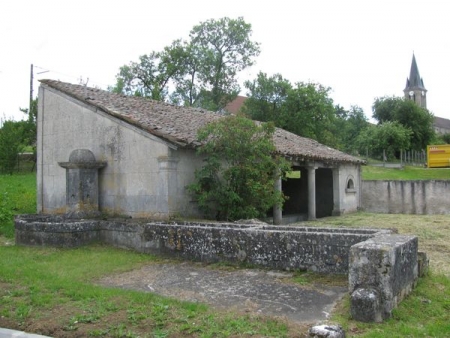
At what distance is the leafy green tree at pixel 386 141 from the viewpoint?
3678 cm

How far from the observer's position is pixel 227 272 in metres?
7.45

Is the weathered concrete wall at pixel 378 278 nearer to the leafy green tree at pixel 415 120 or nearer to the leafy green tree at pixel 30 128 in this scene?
the leafy green tree at pixel 30 128

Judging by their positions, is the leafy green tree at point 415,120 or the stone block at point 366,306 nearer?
the stone block at point 366,306

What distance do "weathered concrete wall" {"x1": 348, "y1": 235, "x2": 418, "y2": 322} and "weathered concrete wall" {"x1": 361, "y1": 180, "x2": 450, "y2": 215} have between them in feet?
55.7

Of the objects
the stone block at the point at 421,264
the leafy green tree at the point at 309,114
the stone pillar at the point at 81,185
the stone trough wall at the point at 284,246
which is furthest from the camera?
the leafy green tree at the point at 309,114

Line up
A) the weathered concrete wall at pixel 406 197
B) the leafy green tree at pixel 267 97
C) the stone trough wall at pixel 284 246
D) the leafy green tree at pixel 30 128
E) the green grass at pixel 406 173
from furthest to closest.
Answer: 1. the leafy green tree at pixel 267 97
2. the green grass at pixel 406 173
3. the leafy green tree at pixel 30 128
4. the weathered concrete wall at pixel 406 197
5. the stone trough wall at pixel 284 246

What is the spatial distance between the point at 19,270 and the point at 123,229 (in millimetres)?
2660

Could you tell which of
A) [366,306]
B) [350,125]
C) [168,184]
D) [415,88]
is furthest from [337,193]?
[415,88]

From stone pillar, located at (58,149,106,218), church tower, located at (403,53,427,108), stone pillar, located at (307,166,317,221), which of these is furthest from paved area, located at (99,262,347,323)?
church tower, located at (403,53,427,108)

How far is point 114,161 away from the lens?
39.8ft

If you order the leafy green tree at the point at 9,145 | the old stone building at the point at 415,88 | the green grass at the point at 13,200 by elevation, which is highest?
the old stone building at the point at 415,88

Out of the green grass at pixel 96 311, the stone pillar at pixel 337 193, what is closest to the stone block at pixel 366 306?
the green grass at pixel 96 311

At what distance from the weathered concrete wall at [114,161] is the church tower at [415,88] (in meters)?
73.3

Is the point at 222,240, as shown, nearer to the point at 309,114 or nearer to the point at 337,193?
the point at 337,193
